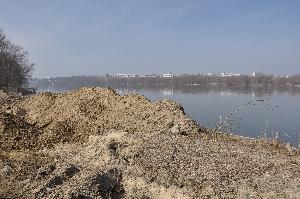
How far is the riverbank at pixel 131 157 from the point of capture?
8.22 metres

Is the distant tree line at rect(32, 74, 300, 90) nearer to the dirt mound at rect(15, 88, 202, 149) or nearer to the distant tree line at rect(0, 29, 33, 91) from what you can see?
the distant tree line at rect(0, 29, 33, 91)

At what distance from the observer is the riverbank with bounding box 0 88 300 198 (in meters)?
8.22

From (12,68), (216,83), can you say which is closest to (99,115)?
(12,68)

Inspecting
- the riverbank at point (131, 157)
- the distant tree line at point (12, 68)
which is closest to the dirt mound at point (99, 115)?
the riverbank at point (131, 157)

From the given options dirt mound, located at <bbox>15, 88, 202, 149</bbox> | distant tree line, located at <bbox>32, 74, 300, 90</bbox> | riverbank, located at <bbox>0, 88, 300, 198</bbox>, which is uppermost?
dirt mound, located at <bbox>15, 88, 202, 149</bbox>

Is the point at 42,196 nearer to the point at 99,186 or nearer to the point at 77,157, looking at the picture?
the point at 99,186

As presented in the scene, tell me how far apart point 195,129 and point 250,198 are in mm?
4772

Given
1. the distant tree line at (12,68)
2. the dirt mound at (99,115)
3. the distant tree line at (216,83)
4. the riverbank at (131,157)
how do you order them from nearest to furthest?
the riverbank at (131,157)
the dirt mound at (99,115)
the distant tree line at (12,68)
the distant tree line at (216,83)

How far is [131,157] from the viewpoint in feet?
33.0

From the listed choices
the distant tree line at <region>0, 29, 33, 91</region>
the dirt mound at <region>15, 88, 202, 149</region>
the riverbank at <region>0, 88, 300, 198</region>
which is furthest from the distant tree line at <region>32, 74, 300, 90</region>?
the riverbank at <region>0, 88, 300, 198</region>

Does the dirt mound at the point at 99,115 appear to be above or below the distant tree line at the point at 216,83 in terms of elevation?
above

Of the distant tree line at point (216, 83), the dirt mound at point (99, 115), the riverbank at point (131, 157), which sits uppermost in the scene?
the dirt mound at point (99, 115)

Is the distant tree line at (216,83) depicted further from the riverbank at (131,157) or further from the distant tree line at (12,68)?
the riverbank at (131,157)

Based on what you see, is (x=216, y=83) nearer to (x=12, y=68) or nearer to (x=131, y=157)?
(x=12, y=68)
